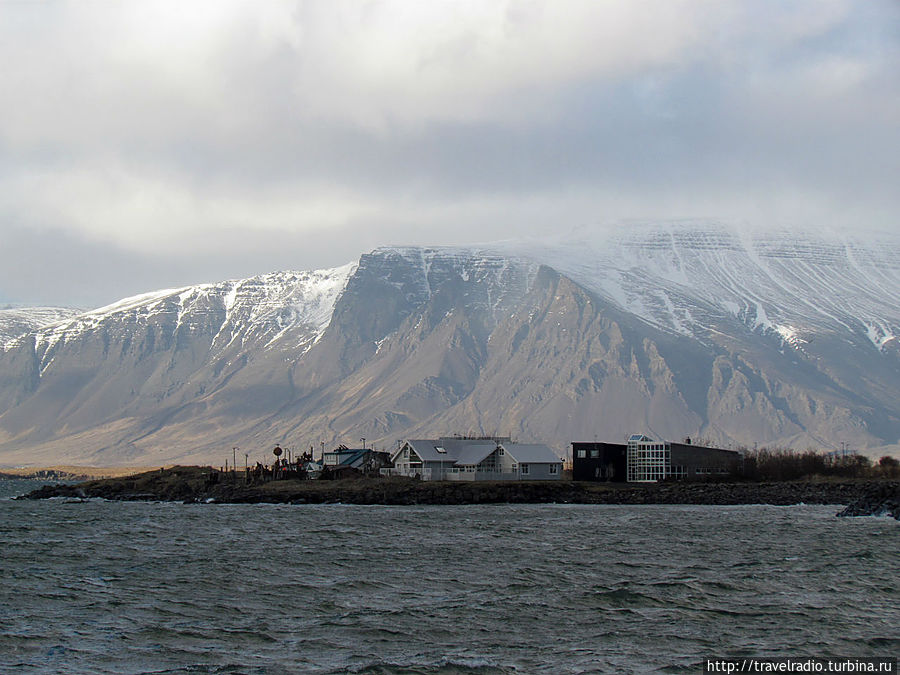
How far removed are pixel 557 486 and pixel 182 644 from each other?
307ft

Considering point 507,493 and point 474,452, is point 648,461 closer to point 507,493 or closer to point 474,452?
point 474,452

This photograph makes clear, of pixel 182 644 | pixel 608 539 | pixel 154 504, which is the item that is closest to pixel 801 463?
pixel 154 504

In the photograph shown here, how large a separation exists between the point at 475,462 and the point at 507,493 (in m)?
17.7

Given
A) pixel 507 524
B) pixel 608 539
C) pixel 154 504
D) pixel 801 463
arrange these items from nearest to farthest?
pixel 608 539, pixel 507 524, pixel 154 504, pixel 801 463

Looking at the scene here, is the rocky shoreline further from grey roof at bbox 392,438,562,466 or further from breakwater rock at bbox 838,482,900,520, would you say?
grey roof at bbox 392,438,562,466

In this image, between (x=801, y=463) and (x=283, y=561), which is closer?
(x=283, y=561)

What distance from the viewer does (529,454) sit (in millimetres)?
140375

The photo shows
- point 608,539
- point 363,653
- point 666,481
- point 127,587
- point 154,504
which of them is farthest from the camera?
point 666,481

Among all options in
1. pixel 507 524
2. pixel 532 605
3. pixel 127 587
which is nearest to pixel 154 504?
pixel 507 524

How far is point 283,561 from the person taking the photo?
184ft

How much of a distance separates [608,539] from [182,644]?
3798cm

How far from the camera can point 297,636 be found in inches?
1403

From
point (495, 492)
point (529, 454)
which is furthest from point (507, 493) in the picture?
point (529, 454)

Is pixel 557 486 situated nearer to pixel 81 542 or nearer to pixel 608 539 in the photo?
pixel 608 539
